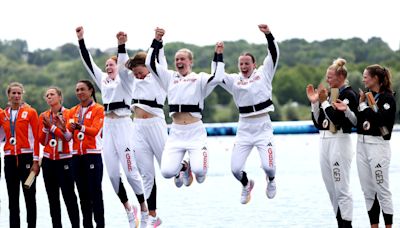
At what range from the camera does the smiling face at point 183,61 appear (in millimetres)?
14641

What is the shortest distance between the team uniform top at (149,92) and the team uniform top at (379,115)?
309 centimetres

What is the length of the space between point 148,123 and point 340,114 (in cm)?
301

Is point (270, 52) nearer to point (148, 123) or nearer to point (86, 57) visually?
point (148, 123)

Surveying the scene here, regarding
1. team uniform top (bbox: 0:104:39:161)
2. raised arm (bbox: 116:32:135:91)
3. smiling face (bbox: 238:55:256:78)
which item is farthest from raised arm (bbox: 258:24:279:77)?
team uniform top (bbox: 0:104:39:161)

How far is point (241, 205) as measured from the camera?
20.0 m

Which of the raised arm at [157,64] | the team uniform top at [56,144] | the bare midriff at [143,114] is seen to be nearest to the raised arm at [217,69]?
the raised arm at [157,64]

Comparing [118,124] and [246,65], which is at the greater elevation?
[246,65]

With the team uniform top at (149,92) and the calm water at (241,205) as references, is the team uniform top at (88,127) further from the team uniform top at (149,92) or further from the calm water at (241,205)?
the calm water at (241,205)

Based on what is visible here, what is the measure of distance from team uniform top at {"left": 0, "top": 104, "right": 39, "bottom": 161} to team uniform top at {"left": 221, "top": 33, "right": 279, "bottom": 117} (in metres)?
2.81

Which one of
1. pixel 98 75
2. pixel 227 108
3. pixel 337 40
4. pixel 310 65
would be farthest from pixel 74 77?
pixel 98 75

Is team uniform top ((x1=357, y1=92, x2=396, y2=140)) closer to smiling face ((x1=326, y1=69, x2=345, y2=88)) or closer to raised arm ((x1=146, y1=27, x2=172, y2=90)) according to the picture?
smiling face ((x1=326, y1=69, x2=345, y2=88))

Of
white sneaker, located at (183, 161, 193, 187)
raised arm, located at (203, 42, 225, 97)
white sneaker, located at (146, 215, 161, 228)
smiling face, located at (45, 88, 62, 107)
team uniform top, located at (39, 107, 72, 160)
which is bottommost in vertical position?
white sneaker, located at (146, 215, 161, 228)

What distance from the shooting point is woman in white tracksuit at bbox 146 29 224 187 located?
47.7ft

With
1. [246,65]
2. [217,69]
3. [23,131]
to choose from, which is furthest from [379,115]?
[23,131]
